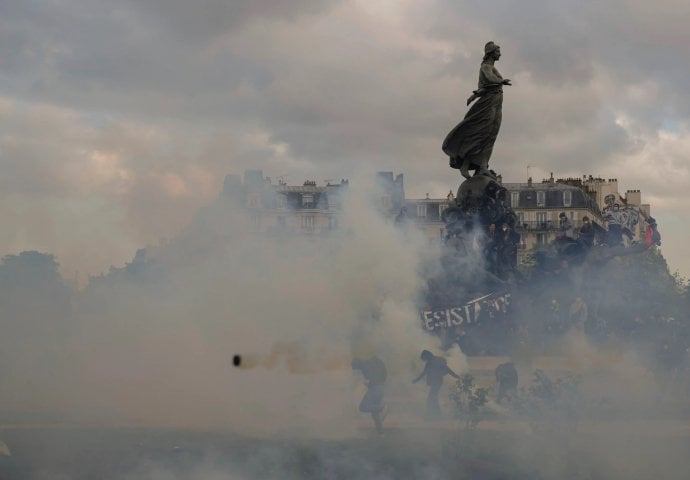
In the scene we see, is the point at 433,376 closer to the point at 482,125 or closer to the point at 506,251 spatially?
the point at 506,251

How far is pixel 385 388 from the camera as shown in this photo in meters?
33.5

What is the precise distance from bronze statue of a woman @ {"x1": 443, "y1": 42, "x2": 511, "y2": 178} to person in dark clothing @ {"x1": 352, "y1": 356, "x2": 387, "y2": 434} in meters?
12.0

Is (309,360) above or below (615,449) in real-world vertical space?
above

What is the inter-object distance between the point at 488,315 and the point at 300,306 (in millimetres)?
7426

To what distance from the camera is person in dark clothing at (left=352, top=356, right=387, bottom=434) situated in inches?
1177

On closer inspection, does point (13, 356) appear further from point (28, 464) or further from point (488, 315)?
point (488, 315)

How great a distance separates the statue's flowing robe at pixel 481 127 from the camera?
39.9 meters

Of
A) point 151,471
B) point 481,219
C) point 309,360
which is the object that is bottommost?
point 151,471

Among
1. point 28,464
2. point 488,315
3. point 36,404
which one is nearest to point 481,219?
point 488,315

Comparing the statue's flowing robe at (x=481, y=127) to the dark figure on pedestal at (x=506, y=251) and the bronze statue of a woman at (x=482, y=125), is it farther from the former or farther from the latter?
the dark figure on pedestal at (x=506, y=251)

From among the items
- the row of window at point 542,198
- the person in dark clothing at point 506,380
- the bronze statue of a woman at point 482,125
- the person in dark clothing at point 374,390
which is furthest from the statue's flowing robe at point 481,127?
the row of window at point 542,198

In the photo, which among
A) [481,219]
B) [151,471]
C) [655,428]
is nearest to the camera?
[151,471]

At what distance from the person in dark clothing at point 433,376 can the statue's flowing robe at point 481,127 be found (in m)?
10.5

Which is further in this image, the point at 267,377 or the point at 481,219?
the point at 481,219
